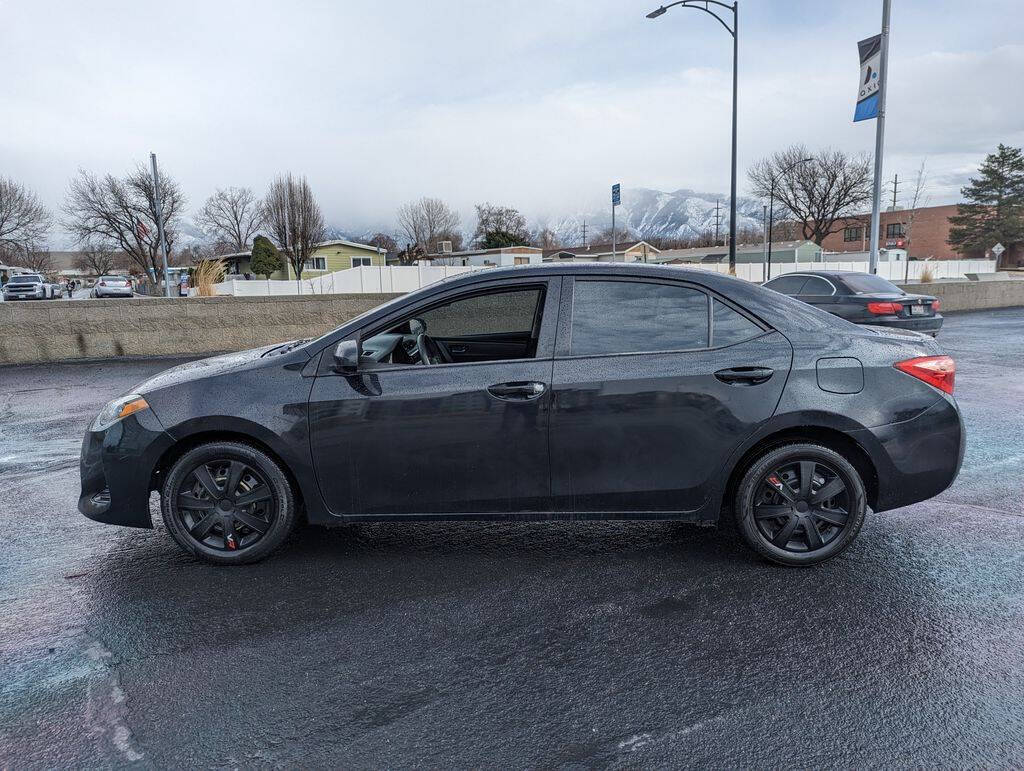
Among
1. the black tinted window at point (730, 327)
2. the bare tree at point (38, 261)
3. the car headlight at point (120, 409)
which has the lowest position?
the car headlight at point (120, 409)

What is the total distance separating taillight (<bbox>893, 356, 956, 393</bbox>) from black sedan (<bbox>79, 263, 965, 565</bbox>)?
11mm

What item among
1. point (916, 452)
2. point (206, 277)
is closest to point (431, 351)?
point (916, 452)

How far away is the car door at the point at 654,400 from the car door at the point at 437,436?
122 mm

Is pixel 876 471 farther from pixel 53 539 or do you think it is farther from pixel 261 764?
pixel 53 539

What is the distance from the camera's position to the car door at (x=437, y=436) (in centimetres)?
379

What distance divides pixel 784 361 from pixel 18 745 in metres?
3.65

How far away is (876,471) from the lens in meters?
3.87

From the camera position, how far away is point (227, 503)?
3955 millimetres

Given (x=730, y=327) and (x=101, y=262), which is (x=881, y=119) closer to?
(x=730, y=327)

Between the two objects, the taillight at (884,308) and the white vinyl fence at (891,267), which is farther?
the white vinyl fence at (891,267)

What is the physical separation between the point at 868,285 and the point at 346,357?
12746 mm

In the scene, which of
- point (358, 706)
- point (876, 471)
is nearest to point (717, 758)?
point (358, 706)

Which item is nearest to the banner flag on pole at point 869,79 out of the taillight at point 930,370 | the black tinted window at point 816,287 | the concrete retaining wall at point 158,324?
the black tinted window at point 816,287

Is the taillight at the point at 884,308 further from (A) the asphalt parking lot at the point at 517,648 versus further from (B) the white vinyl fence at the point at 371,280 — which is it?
(B) the white vinyl fence at the point at 371,280
